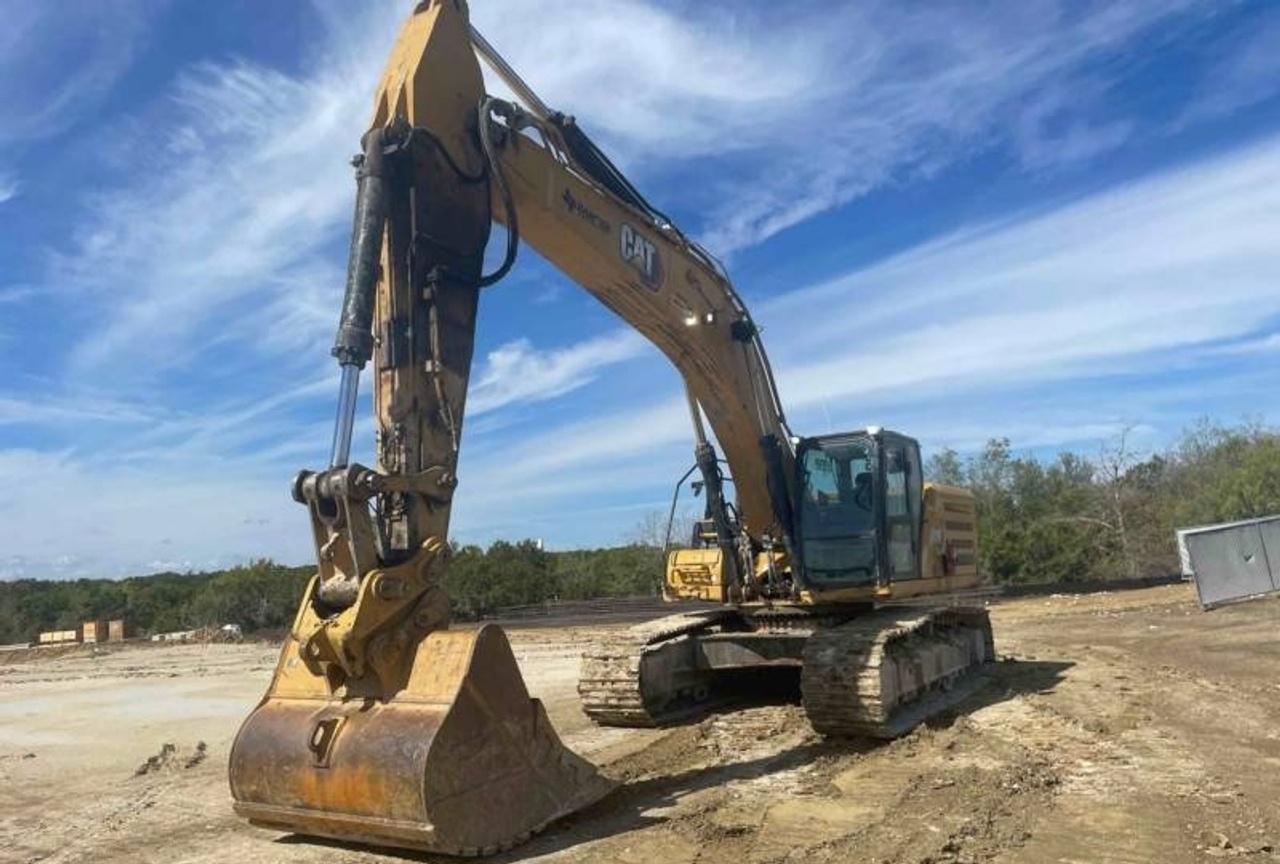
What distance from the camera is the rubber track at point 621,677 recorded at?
9.41 metres

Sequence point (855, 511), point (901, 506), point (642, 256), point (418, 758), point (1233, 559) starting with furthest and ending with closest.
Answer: point (1233, 559) → point (901, 506) → point (855, 511) → point (642, 256) → point (418, 758)

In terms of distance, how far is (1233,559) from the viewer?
2038 centimetres

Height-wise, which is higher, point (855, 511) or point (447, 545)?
point (855, 511)

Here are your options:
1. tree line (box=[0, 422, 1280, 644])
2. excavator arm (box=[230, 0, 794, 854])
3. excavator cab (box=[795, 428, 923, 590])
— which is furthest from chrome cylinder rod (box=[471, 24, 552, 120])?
tree line (box=[0, 422, 1280, 644])

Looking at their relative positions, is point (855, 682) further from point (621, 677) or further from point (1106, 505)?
point (1106, 505)

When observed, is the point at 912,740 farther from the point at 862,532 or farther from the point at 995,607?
the point at 995,607

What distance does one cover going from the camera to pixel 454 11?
6969 millimetres

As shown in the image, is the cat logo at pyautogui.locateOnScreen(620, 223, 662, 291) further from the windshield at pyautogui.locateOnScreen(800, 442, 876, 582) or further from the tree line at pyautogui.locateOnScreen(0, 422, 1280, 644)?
the tree line at pyautogui.locateOnScreen(0, 422, 1280, 644)

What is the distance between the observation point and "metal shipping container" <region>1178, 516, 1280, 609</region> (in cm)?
1981

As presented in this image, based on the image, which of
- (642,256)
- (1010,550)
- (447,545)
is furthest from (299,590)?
(447,545)

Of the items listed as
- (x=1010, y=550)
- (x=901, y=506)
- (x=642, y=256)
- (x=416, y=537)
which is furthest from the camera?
(x=1010, y=550)

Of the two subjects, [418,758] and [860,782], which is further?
[860,782]

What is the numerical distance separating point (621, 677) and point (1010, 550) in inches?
1150

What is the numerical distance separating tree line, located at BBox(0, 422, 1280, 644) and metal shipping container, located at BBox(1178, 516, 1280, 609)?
12276mm
